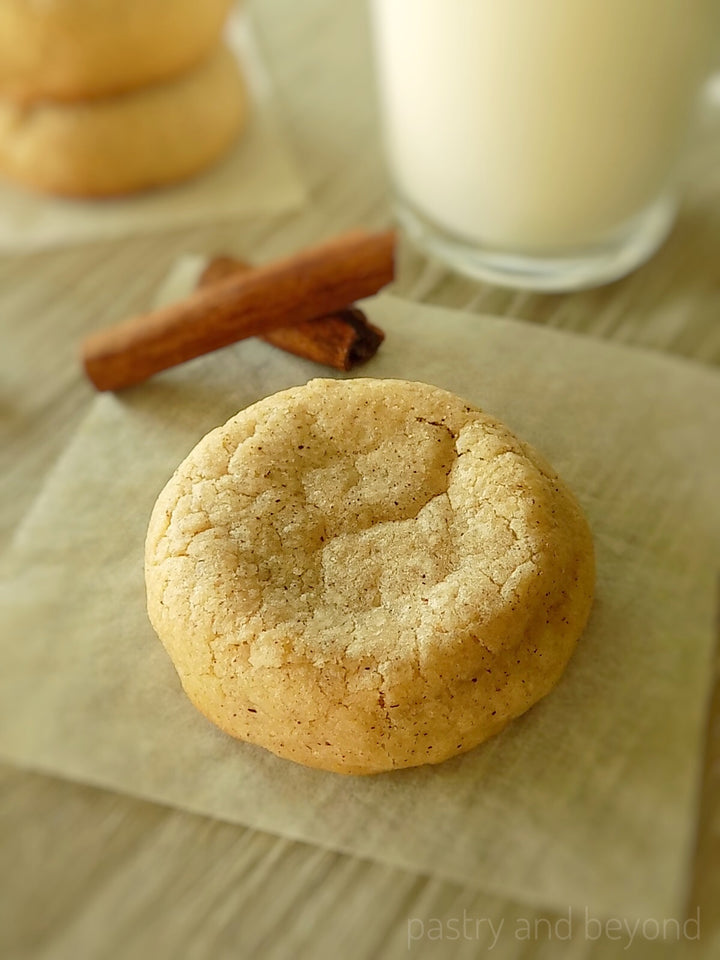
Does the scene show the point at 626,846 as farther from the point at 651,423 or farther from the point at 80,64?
the point at 80,64

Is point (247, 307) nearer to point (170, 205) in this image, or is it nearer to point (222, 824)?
point (222, 824)

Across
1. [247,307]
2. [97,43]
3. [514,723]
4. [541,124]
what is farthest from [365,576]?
[97,43]

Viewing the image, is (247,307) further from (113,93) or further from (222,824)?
(113,93)

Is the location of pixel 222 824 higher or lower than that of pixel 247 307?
lower

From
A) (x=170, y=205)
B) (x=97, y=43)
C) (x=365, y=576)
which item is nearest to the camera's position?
(x=365, y=576)

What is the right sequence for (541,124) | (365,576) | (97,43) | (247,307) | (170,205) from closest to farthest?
(365,576) → (247,307) → (541,124) → (97,43) → (170,205)

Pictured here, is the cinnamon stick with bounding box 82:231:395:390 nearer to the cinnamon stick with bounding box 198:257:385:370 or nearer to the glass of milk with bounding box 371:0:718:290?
the cinnamon stick with bounding box 198:257:385:370

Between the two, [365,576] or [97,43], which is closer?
[365,576]

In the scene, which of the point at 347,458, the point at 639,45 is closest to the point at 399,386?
the point at 347,458

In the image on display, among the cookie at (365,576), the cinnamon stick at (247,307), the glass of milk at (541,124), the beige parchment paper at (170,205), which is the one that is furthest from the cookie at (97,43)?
the cookie at (365,576)
